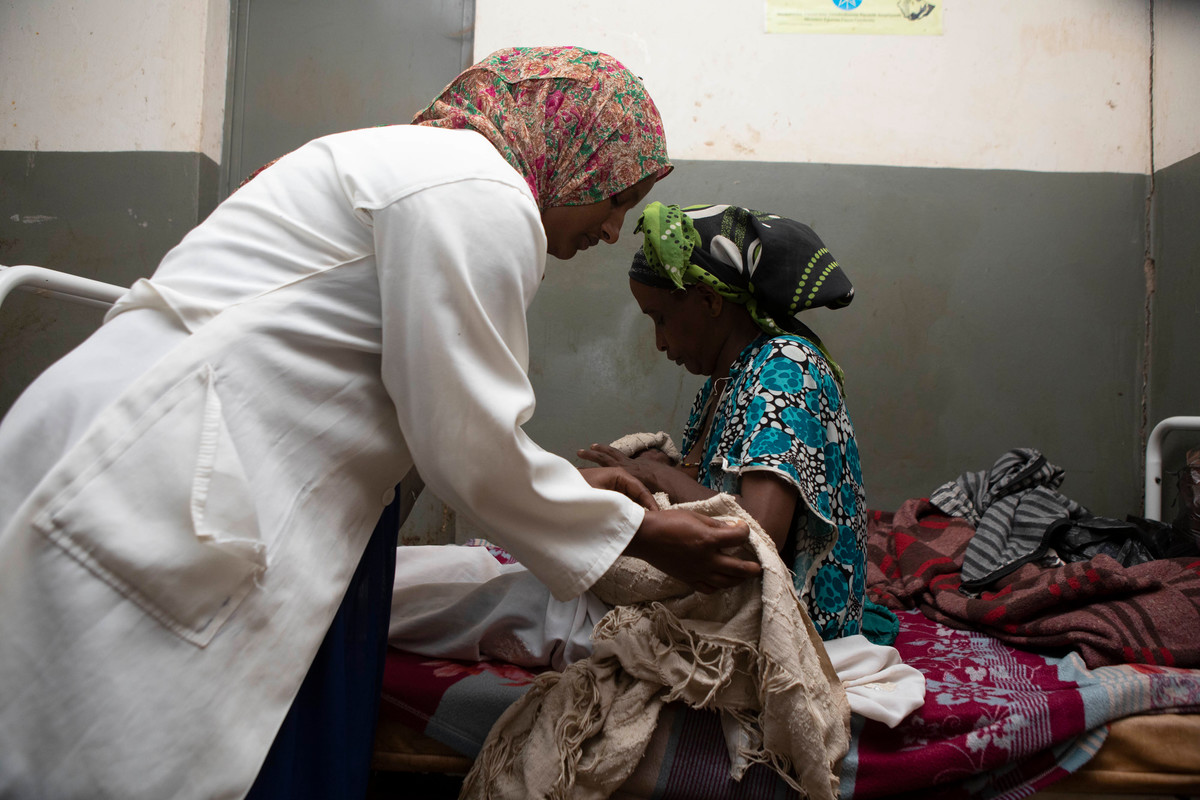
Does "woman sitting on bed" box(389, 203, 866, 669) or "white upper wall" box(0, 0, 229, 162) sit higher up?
"white upper wall" box(0, 0, 229, 162)

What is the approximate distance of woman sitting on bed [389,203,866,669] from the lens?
161cm

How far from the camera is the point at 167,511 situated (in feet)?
2.67

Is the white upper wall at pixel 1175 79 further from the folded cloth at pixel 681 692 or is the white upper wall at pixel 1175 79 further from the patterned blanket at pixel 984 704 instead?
the folded cloth at pixel 681 692

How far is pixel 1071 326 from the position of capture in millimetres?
2936

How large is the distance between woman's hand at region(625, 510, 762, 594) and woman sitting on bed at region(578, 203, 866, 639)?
253 millimetres

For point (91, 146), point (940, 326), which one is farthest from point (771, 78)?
point (91, 146)

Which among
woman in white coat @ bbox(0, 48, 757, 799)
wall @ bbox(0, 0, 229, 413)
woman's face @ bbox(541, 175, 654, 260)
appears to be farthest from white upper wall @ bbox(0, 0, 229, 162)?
woman in white coat @ bbox(0, 48, 757, 799)

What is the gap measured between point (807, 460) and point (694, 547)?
1.62 ft

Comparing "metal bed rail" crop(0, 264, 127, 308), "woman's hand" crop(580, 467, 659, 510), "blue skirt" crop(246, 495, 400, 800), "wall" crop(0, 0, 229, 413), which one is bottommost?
"blue skirt" crop(246, 495, 400, 800)

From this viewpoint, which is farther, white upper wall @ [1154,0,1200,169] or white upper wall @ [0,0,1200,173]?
white upper wall @ [0,0,1200,173]

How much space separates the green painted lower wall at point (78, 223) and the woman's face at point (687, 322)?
1845 millimetres

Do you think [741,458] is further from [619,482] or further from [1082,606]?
[1082,606]

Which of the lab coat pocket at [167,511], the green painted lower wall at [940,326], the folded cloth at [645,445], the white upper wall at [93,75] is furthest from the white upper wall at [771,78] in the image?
the lab coat pocket at [167,511]

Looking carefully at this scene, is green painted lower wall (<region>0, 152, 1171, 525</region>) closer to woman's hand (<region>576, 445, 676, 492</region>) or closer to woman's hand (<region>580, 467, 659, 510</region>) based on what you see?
woman's hand (<region>576, 445, 676, 492</region>)
